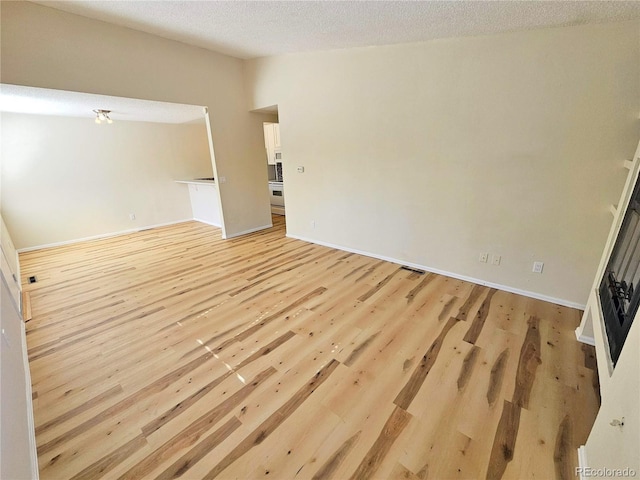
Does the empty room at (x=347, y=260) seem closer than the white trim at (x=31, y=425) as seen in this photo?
No

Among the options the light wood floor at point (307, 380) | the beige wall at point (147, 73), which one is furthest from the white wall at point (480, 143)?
the beige wall at point (147, 73)

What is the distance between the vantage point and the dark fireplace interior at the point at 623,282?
4.25 feet

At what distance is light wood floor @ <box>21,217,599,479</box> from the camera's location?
128 centimetres

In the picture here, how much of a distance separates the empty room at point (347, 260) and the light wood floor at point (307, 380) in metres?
0.01

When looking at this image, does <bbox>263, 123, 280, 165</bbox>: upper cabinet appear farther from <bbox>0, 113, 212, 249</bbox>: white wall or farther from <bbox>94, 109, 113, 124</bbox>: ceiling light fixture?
<bbox>94, 109, 113, 124</bbox>: ceiling light fixture

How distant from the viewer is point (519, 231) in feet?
8.43

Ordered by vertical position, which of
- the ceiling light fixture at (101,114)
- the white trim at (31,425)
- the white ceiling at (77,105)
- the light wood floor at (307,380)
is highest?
the white ceiling at (77,105)

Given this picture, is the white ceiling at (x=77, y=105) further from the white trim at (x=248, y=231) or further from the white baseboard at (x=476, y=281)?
the white baseboard at (x=476, y=281)

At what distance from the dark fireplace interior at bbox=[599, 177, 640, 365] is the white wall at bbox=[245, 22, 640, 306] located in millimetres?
619

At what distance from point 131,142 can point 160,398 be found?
5.44 metres

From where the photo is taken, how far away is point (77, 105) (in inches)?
142

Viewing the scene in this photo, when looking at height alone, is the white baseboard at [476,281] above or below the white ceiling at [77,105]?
below

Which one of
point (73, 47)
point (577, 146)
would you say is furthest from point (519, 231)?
point (73, 47)

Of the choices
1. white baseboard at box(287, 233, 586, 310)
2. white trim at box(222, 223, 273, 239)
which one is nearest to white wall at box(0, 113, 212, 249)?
white trim at box(222, 223, 273, 239)
